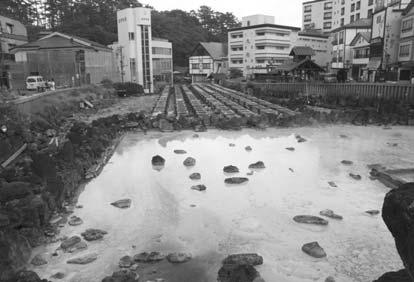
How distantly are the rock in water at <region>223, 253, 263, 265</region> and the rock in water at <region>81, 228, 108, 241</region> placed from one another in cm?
299

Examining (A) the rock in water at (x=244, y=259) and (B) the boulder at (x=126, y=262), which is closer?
(A) the rock in water at (x=244, y=259)

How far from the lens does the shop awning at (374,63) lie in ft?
122

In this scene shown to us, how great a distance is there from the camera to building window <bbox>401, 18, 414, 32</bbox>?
32375mm

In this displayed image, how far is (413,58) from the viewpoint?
31531 mm

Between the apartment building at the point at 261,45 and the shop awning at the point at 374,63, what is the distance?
2210 cm

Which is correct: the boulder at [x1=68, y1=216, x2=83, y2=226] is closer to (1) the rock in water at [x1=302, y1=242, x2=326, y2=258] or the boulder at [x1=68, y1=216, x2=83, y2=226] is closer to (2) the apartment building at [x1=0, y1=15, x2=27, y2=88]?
(1) the rock in water at [x1=302, y1=242, x2=326, y2=258]

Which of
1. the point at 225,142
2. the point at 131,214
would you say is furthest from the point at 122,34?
the point at 131,214

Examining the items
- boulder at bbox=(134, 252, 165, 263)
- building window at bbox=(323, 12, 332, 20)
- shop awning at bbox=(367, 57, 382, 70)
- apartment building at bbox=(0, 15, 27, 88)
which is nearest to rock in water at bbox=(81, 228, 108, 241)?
boulder at bbox=(134, 252, 165, 263)

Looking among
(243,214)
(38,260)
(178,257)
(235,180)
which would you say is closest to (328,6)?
(235,180)

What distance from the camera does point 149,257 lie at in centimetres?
713

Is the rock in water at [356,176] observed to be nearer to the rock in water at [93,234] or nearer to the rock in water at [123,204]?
the rock in water at [123,204]

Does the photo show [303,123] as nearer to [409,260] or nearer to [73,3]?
[409,260]

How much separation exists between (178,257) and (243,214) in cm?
266

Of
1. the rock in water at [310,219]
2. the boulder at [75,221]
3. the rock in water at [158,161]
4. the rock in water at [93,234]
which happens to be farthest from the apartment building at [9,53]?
the rock in water at [310,219]
